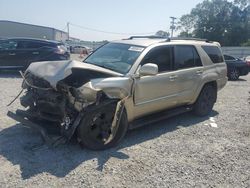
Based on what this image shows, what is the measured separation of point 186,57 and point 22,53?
888cm

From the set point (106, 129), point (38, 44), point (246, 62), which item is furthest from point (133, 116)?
point (246, 62)

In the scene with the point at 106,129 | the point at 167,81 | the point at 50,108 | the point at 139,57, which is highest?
the point at 139,57

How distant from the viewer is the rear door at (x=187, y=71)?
232 inches

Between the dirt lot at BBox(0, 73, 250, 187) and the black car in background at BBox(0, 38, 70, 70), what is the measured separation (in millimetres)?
7238

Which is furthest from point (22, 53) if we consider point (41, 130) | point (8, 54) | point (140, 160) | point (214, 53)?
point (140, 160)

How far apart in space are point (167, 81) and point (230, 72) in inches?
440

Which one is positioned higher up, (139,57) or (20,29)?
(20,29)

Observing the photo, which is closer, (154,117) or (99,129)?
(99,129)

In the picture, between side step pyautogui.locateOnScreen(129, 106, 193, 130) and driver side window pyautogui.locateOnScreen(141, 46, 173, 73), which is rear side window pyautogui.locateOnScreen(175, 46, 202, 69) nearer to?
driver side window pyautogui.locateOnScreen(141, 46, 173, 73)

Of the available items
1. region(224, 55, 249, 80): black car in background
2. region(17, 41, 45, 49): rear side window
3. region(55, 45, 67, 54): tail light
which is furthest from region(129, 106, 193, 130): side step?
region(224, 55, 249, 80): black car in background

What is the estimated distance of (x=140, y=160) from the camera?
426cm

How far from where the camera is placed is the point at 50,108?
4.42m

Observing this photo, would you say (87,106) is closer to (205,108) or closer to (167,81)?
(167,81)

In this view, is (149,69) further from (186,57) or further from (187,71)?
(186,57)
